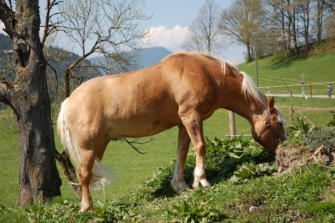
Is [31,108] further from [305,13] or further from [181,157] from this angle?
[305,13]

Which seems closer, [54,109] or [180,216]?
[180,216]

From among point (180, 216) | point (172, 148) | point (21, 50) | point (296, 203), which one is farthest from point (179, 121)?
point (172, 148)

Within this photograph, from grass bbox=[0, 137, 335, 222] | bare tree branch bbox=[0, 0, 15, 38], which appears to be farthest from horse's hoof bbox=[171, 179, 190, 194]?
bare tree branch bbox=[0, 0, 15, 38]

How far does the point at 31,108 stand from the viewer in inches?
256

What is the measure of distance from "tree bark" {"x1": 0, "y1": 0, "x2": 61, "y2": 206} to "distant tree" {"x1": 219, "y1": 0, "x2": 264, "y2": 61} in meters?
35.4

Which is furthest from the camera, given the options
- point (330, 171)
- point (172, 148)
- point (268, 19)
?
point (268, 19)

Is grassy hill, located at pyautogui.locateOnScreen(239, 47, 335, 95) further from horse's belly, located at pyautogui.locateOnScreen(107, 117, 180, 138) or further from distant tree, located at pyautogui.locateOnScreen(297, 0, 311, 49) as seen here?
horse's belly, located at pyautogui.locateOnScreen(107, 117, 180, 138)

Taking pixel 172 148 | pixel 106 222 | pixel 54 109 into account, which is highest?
pixel 54 109

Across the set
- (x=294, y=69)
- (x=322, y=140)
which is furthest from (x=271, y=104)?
(x=294, y=69)

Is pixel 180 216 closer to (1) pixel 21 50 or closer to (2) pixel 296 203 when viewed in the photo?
(2) pixel 296 203

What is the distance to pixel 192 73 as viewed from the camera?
548 cm

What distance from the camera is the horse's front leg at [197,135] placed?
211 inches

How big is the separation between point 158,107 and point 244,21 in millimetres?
38367

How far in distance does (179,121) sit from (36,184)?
3.20 m
